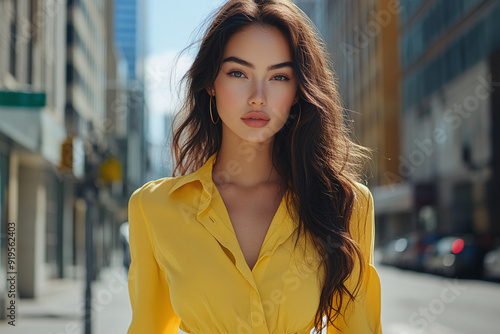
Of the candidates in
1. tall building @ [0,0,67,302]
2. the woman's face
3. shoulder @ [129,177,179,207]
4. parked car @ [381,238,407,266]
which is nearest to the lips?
the woman's face

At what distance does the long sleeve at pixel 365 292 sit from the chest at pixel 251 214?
31 centimetres

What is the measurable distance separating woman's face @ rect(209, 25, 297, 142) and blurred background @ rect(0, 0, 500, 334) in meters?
0.37

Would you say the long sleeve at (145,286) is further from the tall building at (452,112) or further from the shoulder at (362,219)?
the tall building at (452,112)

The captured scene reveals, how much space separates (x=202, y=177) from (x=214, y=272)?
378 mm

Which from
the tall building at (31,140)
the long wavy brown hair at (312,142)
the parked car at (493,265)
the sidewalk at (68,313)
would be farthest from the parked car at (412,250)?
the long wavy brown hair at (312,142)

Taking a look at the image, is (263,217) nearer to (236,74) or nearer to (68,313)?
(236,74)

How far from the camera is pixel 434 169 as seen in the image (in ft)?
127

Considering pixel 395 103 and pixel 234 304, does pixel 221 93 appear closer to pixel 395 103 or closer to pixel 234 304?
pixel 234 304

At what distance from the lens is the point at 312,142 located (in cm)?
252

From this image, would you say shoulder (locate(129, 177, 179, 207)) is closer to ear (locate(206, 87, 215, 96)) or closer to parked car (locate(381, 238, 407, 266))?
ear (locate(206, 87, 215, 96))

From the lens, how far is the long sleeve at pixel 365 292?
2354 millimetres

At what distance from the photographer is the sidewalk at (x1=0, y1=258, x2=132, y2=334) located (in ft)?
36.6

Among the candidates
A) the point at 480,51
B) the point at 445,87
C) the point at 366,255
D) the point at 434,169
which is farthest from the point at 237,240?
the point at 434,169

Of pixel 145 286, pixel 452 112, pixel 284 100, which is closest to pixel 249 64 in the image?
pixel 284 100
